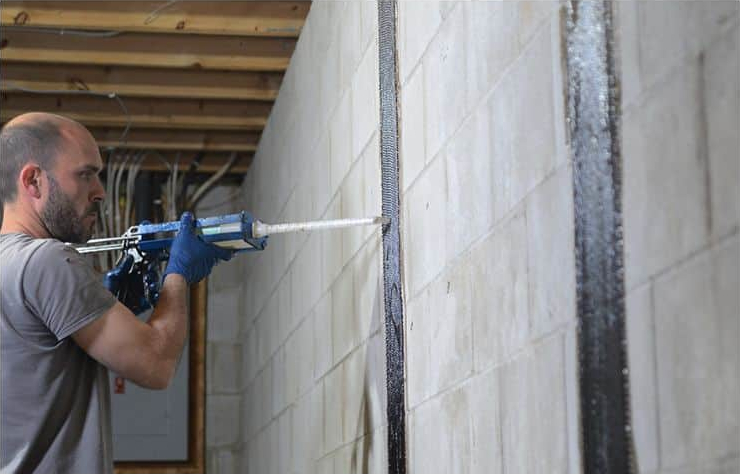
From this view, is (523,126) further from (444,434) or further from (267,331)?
(267,331)

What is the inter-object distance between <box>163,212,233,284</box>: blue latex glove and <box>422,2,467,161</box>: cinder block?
0.62 metres

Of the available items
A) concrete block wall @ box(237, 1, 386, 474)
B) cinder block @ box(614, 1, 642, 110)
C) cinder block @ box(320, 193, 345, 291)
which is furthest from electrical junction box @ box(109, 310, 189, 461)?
cinder block @ box(614, 1, 642, 110)

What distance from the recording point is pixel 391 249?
2768mm

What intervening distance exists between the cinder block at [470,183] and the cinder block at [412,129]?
244 millimetres

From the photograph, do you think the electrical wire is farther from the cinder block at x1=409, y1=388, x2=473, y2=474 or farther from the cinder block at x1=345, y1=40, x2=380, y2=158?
the cinder block at x1=409, y1=388, x2=473, y2=474

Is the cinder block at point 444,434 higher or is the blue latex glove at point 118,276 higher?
the blue latex glove at point 118,276

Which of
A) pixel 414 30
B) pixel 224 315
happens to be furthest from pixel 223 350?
pixel 414 30

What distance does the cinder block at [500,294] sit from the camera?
1.89 meters

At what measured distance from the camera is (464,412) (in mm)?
2189

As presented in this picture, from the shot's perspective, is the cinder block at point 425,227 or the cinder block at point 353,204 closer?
the cinder block at point 425,227

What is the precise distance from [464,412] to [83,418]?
0.81 metres

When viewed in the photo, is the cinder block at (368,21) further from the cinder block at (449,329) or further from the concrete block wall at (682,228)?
the concrete block wall at (682,228)

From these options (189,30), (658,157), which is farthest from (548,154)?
(189,30)

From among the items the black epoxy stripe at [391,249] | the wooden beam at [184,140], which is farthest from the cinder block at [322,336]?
the wooden beam at [184,140]
